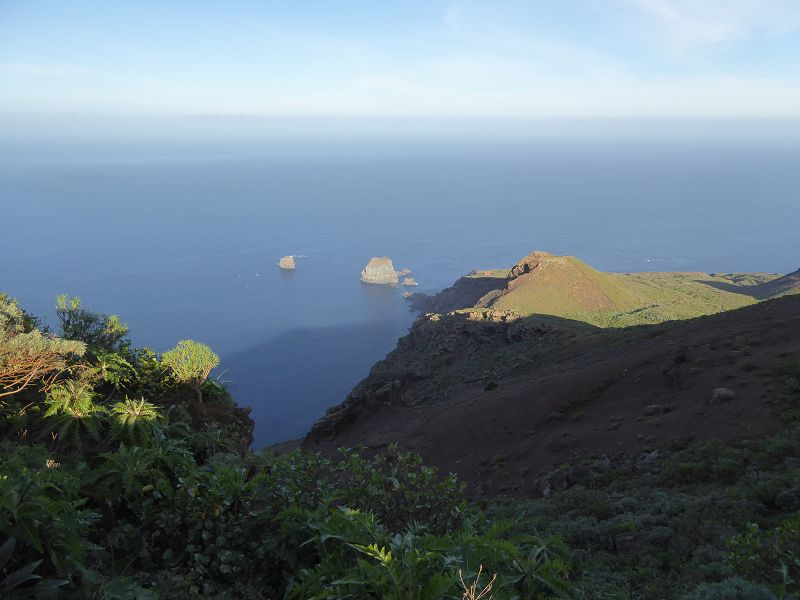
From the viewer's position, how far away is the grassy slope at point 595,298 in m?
57.6

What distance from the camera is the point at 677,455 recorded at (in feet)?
46.5

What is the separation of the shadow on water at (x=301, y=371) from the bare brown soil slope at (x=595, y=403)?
38405mm

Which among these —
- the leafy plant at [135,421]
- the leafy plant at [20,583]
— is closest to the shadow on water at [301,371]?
the leafy plant at [135,421]

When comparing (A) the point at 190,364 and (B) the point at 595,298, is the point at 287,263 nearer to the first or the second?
(B) the point at 595,298

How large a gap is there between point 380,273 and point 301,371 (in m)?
49.7

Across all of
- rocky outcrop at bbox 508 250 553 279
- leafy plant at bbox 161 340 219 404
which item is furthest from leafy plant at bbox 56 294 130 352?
rocky outcrop at bbox 508 250 553 279

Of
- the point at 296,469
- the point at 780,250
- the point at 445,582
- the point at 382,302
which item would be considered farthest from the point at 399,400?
the point at 780,250

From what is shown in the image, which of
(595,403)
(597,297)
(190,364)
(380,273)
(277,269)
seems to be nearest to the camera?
(190,364)

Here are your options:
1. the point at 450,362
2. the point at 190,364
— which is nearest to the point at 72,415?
the point at 190,364

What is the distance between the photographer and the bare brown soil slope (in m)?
16.8

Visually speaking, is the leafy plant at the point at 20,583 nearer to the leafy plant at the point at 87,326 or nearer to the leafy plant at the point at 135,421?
the leafy plant at the point at 135,421

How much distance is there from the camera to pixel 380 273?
132750mm

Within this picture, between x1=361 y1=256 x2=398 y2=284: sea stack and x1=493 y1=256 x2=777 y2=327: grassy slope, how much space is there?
67656 mm

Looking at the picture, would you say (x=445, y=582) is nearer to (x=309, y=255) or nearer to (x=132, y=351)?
(x=132, y=351)
